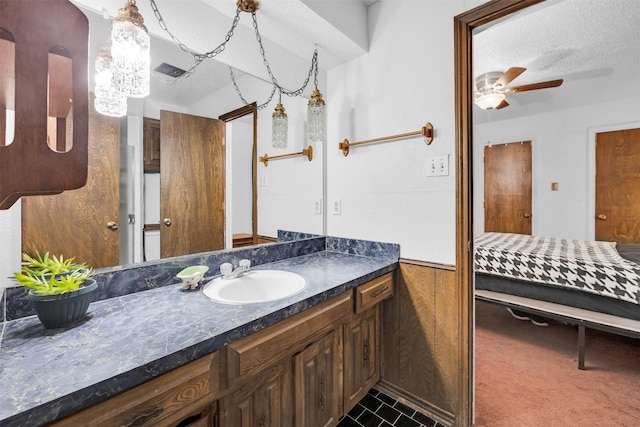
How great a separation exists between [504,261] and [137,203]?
260 cm

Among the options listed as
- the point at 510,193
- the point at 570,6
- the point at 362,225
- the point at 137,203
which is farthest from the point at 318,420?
the point at 510,193

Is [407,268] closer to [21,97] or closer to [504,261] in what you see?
[504,261]

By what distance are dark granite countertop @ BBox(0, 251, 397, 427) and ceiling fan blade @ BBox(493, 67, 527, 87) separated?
7.55 feet

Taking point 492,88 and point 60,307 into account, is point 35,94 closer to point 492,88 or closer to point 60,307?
point 60,307

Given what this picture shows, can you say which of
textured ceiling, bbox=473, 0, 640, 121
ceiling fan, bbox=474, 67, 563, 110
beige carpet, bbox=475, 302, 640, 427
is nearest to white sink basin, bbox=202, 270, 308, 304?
beige carpet, bbox=475, 302, 640, 427

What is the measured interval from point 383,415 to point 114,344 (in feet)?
4.55

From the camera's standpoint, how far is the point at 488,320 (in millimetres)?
2672

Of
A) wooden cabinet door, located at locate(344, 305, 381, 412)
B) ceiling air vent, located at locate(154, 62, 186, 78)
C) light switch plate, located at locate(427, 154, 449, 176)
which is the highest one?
ceiling air vent, located at locate(154, 62, 186, 78)

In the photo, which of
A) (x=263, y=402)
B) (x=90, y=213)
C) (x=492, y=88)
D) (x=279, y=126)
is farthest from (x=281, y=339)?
(x=492, y=88)

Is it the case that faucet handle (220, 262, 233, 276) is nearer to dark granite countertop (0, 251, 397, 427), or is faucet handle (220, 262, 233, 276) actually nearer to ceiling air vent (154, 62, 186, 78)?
dark granite countertop (0, 251, 397, 427)

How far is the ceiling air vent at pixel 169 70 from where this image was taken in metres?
1.27

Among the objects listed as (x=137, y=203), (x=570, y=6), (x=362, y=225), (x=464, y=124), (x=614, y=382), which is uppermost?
(x=570, y=6)

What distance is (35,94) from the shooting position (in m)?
0.52

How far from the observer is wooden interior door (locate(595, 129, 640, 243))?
11.4 feet
